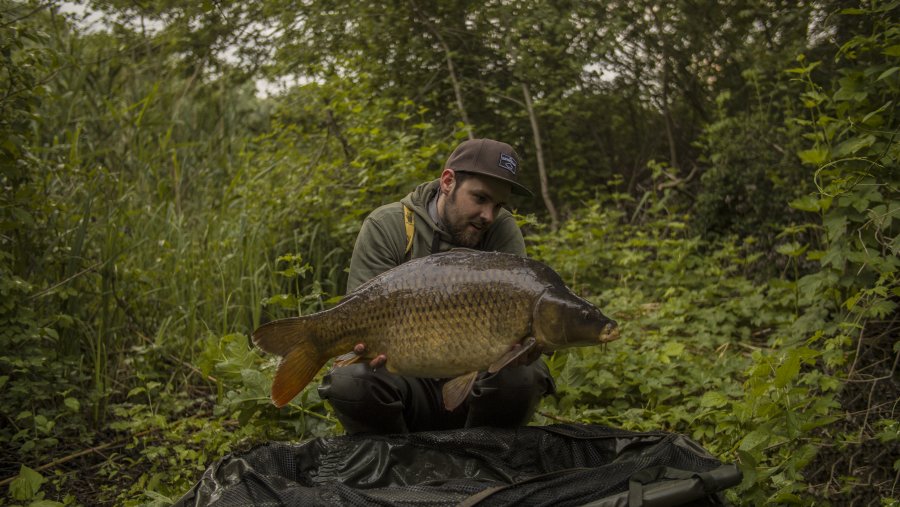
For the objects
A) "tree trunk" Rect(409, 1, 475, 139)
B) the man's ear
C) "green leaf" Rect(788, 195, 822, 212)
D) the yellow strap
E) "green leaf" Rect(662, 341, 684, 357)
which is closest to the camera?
the man's ear

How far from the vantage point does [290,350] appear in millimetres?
2279

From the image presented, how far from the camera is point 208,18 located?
273 inches

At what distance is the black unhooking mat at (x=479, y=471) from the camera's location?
6.49 ft

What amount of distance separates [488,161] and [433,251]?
384mm

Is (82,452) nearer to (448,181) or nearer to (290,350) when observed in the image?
(290,350)

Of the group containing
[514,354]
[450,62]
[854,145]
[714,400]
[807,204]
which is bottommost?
[714,400]

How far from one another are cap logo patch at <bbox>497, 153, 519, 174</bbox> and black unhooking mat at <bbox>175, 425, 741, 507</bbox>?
0.80 meters

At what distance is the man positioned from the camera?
2602mm

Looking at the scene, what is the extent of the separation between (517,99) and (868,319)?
13.1 ft

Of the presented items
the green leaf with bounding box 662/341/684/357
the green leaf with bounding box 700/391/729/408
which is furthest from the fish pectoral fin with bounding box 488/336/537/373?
the green leaf with bounding box 662/341/684/357

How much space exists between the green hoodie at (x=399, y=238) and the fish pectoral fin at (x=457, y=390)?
60cm

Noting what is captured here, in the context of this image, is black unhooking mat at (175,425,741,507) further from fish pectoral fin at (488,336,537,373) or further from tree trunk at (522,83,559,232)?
tree trunk at (522,83,559,232)

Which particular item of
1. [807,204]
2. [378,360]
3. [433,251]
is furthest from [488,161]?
[807,204]

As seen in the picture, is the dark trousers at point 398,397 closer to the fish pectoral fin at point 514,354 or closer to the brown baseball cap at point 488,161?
the fish pectoral fin at point 514,354
